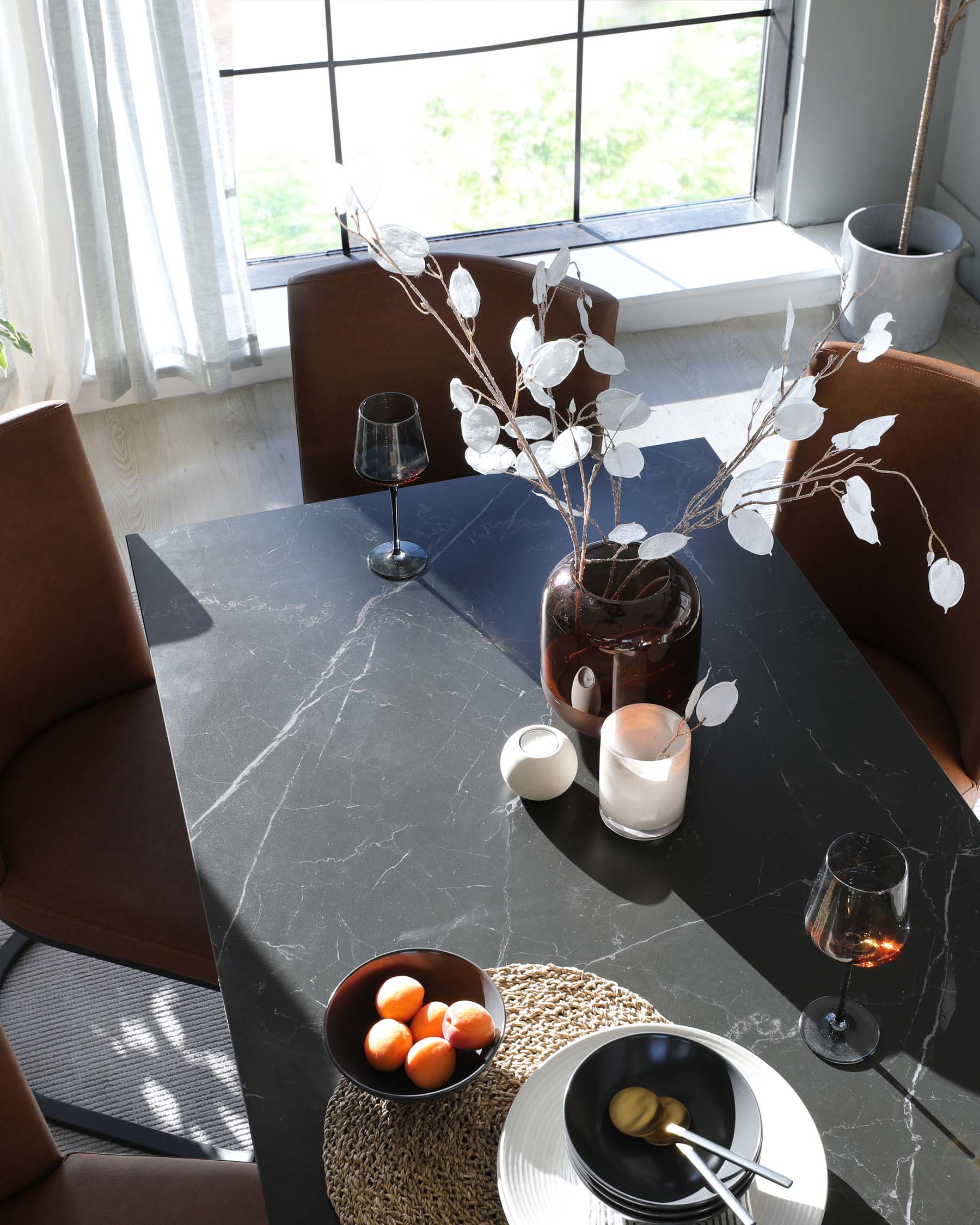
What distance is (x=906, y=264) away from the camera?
3264 mm

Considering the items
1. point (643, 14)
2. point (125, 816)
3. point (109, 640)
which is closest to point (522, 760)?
point (125, 816)

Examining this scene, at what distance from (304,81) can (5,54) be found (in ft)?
2.97

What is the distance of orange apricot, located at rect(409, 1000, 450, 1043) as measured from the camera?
102 centimetres

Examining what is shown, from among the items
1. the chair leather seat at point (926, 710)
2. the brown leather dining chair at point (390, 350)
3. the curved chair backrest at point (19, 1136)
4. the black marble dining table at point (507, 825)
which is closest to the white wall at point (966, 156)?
the brown leather dining chair at point (390, 350)

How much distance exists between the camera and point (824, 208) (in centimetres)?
384

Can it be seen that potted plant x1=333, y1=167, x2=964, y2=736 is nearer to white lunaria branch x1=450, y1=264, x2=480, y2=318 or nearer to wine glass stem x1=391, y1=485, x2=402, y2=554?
white lunaria branch x1=450, y1=264, x2=480, y2=318

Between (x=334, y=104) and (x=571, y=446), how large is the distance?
2.77 m

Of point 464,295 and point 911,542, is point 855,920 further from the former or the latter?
point 911,542

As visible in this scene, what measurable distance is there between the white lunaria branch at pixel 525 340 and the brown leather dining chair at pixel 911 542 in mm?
734

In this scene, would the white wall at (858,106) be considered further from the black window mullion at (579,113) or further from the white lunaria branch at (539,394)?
the white lunaria branch at (539,394)

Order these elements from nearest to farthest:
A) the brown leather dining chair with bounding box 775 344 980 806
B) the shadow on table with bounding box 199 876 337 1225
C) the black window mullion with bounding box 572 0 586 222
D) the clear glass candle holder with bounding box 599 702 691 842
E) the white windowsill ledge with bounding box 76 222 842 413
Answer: the shadow on table with bounding box 199 876 337 1225, the clear glass candle holder with bounding box 599 702 691 842, the brown leather dining chair with bounding box 775 344 980 806, the black window mullion with bounding box 572 0 586 222, the white windowsill ledge with bounding box 76 222 842 413

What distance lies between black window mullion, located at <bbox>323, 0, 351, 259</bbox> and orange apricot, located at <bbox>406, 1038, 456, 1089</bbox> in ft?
8.89

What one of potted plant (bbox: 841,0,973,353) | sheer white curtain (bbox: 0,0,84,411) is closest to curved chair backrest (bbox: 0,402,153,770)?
sheer white curtain (bbox: 0,0,84,411)

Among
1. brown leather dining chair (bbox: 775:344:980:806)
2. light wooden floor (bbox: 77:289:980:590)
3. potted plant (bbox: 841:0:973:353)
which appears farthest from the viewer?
potted plant (bbox: 841:0:973:353)
